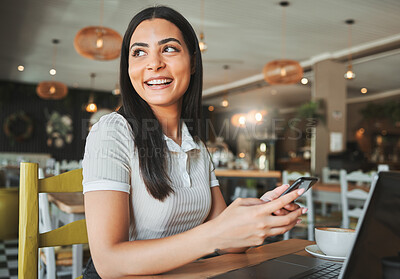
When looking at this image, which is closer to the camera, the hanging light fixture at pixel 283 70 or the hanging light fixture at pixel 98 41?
the hanging light fixture at pixel 98 41

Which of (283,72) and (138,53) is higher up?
(283,72)

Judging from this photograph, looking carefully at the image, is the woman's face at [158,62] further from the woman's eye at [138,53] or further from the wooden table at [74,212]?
the wooden table at [74,212]

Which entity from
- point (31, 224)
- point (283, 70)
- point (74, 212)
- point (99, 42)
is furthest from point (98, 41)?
point (31, 224)

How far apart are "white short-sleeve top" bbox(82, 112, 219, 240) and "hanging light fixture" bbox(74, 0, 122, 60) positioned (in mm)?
3273

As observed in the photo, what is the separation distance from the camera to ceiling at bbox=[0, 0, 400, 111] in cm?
524

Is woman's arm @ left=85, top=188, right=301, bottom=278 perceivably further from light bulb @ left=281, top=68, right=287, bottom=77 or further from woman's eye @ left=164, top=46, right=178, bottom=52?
light bulb @ left=281, top=68, right=287, bottom=77

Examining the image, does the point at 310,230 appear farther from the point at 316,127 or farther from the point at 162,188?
the point at 316,127

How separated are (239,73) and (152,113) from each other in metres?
8.59

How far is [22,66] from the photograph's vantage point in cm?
911

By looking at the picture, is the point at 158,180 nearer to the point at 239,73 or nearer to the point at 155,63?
the point at 155,63

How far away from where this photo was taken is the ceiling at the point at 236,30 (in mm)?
5242

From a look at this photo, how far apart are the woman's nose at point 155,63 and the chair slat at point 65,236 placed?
580mm

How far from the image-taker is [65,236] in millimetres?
1181

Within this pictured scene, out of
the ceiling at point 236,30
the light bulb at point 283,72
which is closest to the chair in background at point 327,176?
the light bulb at point 283,72
